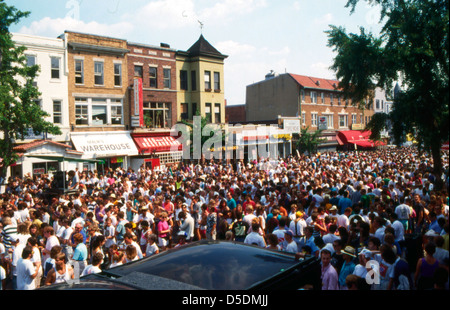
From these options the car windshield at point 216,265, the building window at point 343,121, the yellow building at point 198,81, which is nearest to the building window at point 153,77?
the yellow building at point 198,81

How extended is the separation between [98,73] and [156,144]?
7.59 metres

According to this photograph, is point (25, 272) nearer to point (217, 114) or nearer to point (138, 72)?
point (138, 72)

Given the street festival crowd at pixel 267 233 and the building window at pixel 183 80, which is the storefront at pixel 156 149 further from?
the street festival crowd at pixel 267 233

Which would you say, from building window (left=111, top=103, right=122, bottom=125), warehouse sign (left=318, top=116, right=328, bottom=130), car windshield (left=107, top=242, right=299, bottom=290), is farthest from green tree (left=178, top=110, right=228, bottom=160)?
car windshield (left=107, top=242, right=299, bottom=290)

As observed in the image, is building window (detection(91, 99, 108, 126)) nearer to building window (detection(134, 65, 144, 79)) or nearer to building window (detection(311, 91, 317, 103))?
building window (detection(134, 65, 144, 79))

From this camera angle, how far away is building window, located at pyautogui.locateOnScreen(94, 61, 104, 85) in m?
30.2

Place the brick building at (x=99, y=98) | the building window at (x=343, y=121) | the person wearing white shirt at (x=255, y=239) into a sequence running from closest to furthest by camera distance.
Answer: the person wearing white shirt at (x=255, y=239) → the brick building at (x=99, y=98) → the building window at (x=343, y=121)

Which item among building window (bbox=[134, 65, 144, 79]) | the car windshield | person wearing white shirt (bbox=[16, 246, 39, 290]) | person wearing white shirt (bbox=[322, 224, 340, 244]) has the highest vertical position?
building window (bbox=[134, 65, 144, 79])

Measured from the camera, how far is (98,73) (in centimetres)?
3034

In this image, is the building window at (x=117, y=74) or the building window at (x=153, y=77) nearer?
the building window at (x=117, y=74)

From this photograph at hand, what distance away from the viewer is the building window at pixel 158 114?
33.8 metres

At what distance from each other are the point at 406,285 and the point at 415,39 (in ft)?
15.0

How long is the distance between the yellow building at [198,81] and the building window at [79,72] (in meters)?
9.58

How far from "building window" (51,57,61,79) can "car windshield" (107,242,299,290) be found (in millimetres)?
27131
